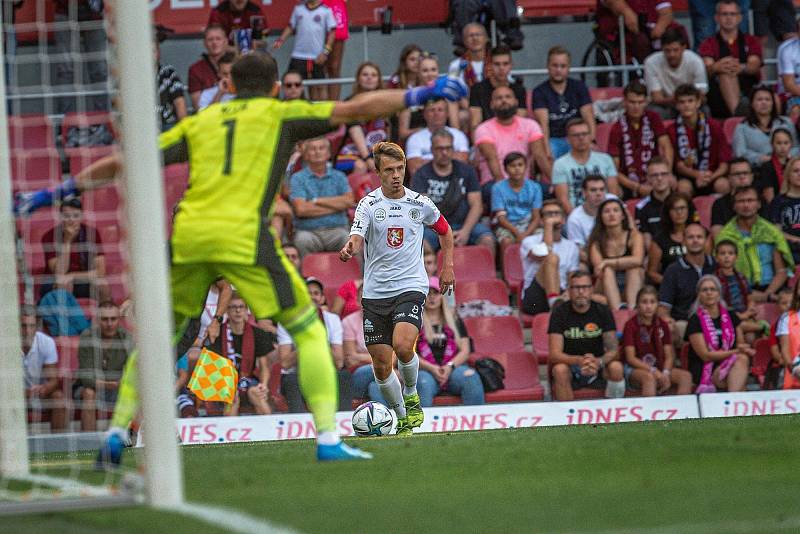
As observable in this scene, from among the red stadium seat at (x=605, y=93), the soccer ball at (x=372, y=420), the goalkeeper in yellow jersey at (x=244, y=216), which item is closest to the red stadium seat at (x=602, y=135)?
the red stadium seat at (x=605, y=93)

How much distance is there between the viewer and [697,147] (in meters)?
16.8

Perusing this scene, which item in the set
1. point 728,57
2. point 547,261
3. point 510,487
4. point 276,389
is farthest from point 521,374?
point 510,487

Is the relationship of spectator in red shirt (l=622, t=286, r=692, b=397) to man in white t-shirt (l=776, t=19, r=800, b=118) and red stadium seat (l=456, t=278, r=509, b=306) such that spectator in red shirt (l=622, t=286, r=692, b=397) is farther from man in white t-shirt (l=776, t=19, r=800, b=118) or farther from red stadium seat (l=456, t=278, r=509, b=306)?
man in white t-shirt (l=776, t=19, r=800, b=118)

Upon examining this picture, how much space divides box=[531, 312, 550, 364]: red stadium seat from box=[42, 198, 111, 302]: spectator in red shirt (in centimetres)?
474

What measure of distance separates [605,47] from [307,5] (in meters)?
4.24

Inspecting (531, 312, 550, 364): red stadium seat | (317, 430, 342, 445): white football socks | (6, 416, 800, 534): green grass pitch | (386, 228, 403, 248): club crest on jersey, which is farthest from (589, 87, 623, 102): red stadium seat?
(317, 430, 342, 445): white football socks

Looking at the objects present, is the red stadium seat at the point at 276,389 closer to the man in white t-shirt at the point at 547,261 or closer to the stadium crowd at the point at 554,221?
the stadium crowd at the point at 554,221

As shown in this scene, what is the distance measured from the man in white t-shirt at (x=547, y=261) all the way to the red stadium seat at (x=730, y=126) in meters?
3.46

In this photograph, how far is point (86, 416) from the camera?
12.5m

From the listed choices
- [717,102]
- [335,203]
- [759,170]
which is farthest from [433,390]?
[717,102]

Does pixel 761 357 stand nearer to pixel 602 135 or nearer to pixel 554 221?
pixel 554 221

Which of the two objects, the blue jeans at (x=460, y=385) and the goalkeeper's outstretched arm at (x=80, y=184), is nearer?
the goalkeeper's outstretched arm at (x=80, y=184)

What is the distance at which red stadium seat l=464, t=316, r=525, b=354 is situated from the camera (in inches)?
580

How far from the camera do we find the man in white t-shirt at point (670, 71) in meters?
17.3
